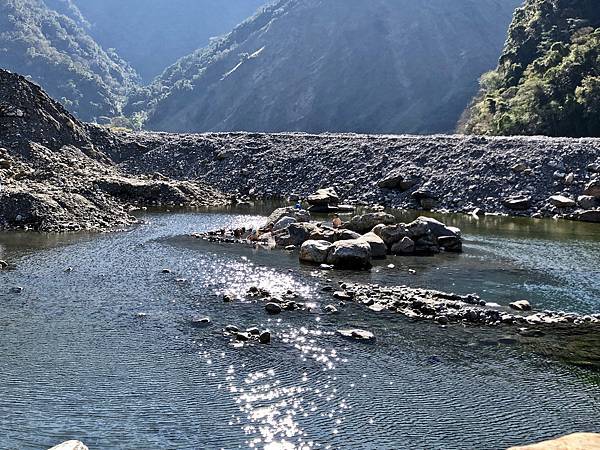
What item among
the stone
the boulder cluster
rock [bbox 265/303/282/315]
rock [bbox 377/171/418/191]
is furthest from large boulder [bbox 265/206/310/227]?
the stone

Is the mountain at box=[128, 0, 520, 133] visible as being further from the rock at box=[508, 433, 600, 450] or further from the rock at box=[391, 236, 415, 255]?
the rock at box=[508, 433, 600, 450]

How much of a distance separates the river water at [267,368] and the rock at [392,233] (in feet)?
21.0

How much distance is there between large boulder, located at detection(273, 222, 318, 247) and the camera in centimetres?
4100

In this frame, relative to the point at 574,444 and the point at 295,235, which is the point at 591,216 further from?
the point at 574,444

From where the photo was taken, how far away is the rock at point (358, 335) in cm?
2244

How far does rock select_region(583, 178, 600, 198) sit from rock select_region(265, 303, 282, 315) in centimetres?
3977

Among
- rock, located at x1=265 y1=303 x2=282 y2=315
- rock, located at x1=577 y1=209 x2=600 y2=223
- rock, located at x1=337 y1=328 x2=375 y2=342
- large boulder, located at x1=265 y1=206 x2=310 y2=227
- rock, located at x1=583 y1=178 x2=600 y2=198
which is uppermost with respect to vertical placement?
rock, located at x1=583 y1=178 x2=600 y2=198

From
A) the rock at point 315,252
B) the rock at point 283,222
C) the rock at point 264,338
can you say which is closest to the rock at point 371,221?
the rock at point 283,222

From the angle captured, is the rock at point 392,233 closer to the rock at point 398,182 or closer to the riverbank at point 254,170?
the riverbank at point 254,170

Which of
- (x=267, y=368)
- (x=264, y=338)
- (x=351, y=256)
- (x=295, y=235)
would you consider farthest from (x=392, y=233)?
→ (x=267, y=368)

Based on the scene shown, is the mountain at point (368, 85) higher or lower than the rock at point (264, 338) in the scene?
higher

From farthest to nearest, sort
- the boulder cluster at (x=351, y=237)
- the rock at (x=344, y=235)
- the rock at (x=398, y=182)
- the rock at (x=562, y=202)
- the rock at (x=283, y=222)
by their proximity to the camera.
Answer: the rock at (x=398, y=182) < the rock at (x=562, y=202) < the rock at (x=283, y=222) < the rock at (x=344, y=235) < the boulder cluster at (x=351, y=237)

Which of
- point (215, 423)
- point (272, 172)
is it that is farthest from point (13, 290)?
point (272, 172)

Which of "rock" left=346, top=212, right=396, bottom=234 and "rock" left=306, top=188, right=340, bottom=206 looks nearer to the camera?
"rock" left=346, top=212, right=396, bottom=234
